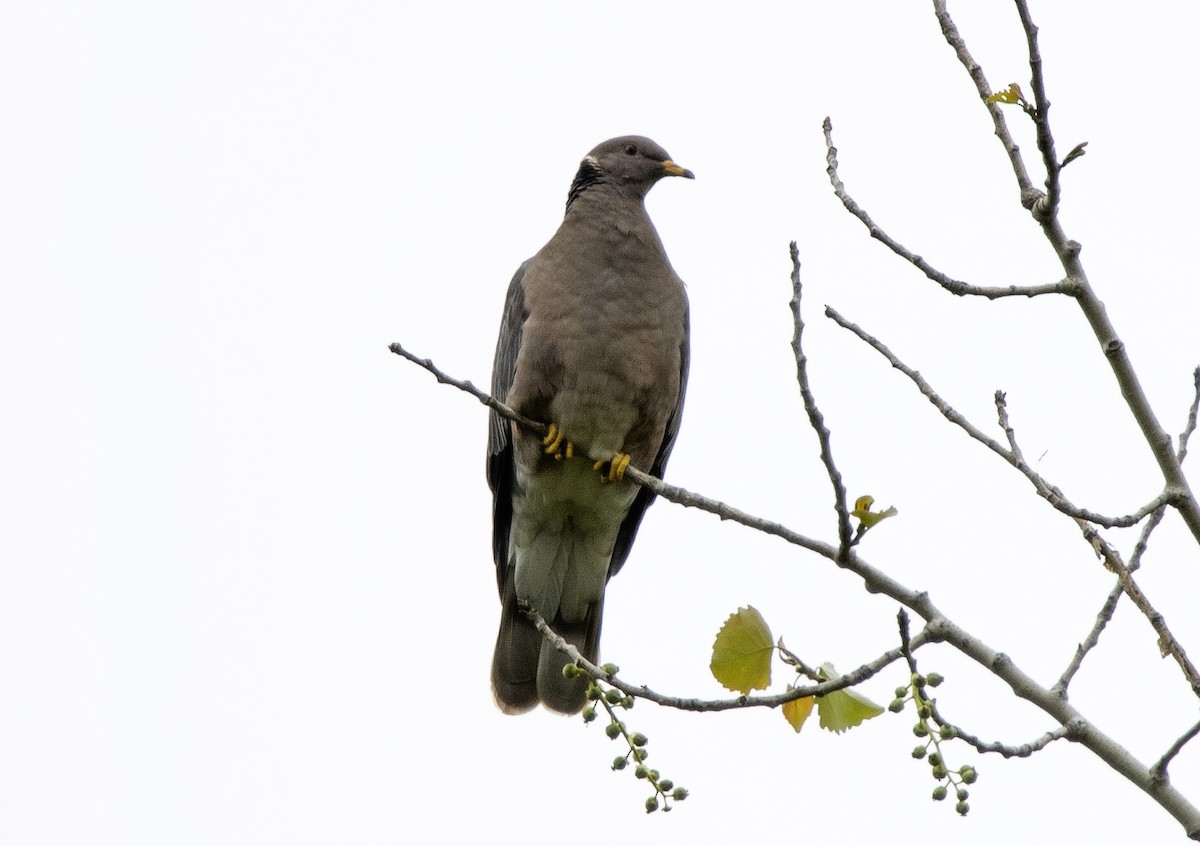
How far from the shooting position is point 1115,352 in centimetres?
240

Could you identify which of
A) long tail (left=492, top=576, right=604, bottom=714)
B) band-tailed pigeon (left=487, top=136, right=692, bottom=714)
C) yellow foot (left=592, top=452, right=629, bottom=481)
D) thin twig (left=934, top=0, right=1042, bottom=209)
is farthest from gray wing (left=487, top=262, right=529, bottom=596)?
thin twig (left=934, top=0, right=1042, bottom=209)

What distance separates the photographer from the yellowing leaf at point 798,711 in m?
2.95

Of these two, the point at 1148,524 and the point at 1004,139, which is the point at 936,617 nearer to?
the point at 1148,524

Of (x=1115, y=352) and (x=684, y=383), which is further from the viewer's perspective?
(x=684, y=383)

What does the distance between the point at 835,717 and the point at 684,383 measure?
2.65 metres

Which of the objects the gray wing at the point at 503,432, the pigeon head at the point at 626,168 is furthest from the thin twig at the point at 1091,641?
the pigeon head at the point at 626,168

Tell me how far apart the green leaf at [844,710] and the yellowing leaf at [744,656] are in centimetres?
15

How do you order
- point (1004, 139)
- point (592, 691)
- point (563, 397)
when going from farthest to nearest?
point (563, 397), point (592, 691), point (1004, 139)

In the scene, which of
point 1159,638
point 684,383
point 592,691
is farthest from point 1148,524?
point 684,383

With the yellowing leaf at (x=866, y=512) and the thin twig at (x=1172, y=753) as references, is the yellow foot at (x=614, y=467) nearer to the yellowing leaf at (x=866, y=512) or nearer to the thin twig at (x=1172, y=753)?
the yellowing leaf at (x=866, y=512)

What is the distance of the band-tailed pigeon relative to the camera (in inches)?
194

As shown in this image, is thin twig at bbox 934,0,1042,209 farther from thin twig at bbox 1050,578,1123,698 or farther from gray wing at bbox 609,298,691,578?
gray wing at bbox 609,298,691,578

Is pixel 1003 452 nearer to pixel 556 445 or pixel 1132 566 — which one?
pixel 1132 566

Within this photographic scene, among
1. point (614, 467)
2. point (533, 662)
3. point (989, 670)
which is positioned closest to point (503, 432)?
point (614, 467)
